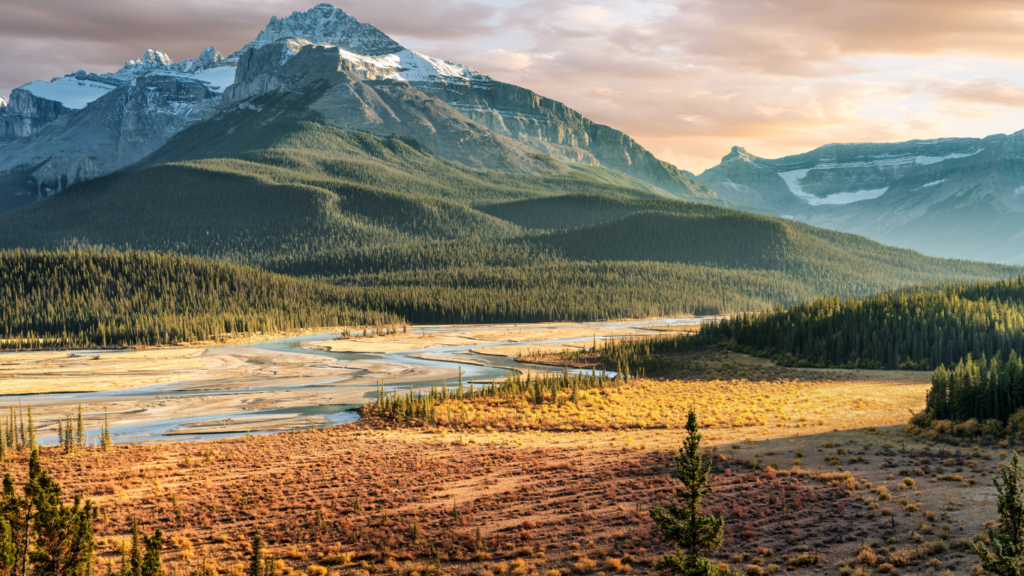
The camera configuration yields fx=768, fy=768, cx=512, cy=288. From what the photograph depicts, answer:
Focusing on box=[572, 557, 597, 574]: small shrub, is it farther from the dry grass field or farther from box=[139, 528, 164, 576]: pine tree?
box=[139, 528, 164, 576]: pine tree

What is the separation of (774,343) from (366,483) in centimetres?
8761

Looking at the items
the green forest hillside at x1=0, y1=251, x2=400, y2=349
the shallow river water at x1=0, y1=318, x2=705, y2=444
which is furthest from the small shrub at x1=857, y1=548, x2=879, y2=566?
the green forest hillside at x1=0, y1=251, x2=400, y2=349

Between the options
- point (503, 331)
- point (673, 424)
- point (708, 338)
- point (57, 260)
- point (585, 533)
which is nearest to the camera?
point (585, 533)

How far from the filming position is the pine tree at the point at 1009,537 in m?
17.5

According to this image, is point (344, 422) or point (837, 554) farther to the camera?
point (344, 422)

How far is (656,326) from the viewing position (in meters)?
186

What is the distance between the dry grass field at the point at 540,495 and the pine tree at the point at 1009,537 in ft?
27.2

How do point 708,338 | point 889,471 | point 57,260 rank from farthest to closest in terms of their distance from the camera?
1. point 57,260
2. point 708,338
3. point 889,471

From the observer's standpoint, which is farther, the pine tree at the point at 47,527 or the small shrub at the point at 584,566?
the small shrub at the point at 584,566

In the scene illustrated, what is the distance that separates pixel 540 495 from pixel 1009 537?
23267mm

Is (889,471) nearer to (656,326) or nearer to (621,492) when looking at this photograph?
(621,492)

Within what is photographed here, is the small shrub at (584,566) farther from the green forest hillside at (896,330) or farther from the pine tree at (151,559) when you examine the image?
the green forest hillside at (896,330)

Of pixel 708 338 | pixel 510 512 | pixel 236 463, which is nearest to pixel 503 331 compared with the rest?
pixel 708 338

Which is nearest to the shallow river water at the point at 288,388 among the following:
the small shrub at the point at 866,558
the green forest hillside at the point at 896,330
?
the green forest hillside at the point at 896,330
